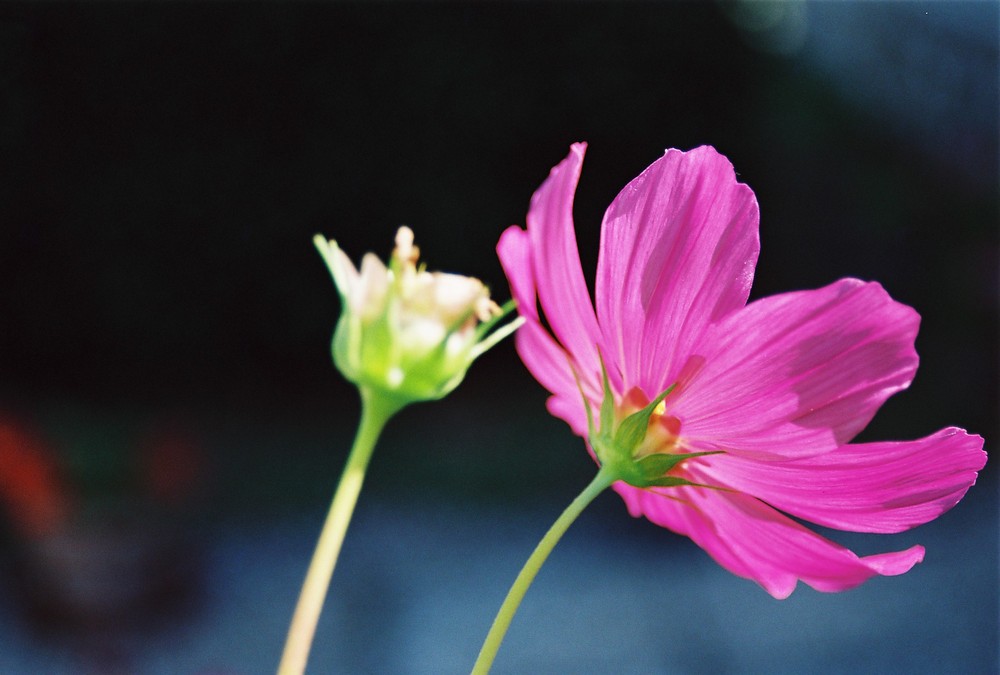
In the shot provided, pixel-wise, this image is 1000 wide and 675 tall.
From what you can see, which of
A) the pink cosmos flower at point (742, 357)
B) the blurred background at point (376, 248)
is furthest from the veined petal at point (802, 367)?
the blurred background at point (376, 248)

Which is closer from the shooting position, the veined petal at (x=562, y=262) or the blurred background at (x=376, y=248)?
the veined petal at (x=562, y=262)

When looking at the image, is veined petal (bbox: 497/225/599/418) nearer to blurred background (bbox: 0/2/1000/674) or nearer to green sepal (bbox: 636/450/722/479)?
green sepal (bbox: 636/450/722/479)

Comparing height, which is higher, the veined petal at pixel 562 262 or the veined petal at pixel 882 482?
the veined petal at pixel 562 262

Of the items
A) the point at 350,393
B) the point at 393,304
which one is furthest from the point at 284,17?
the point at 393,304

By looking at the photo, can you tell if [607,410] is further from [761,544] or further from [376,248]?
[376,248]

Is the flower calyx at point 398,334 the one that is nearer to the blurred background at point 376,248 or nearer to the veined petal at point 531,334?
the veined petal at point 531,334

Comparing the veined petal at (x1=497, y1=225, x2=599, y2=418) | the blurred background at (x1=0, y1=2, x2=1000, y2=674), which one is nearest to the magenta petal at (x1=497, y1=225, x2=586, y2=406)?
the veined petal at (x1=497, y1=225, x2=599, y2=418)

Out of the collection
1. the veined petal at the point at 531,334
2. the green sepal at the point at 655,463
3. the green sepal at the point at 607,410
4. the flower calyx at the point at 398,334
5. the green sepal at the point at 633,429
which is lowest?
the green sepal at the point at 655,463

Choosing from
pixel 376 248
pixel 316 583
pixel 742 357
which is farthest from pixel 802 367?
pixel 376 248
